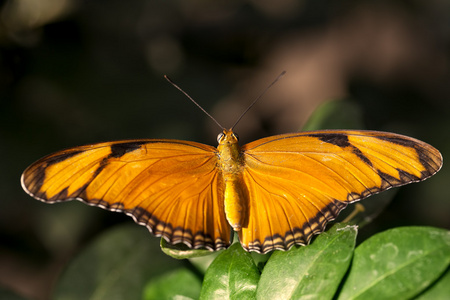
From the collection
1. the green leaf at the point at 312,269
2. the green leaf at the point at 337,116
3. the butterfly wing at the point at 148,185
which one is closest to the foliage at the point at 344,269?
the green leaf at the point at 312,269

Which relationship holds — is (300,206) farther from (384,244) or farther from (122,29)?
(122,29)

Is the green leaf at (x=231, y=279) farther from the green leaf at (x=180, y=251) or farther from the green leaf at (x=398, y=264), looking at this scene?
the green leaf at (x=398, y=264)

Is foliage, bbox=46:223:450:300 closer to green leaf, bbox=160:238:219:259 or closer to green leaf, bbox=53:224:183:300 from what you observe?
green leaf, bbox=160:238:219:259

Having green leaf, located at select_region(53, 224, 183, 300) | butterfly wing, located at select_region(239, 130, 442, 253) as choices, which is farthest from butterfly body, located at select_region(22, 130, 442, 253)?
green leaf, located at select_region(53, 224, 183, 300)

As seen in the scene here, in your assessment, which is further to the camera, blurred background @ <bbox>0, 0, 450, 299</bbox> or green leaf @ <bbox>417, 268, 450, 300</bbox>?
blurred background @ <bbox>0, 0, 450, 299</bbox>

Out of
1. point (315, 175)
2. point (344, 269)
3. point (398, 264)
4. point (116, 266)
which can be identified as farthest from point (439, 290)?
point (116, 266)

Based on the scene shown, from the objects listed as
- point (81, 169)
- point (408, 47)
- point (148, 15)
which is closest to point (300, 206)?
point (81, 169)
